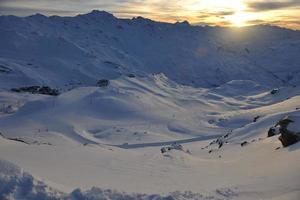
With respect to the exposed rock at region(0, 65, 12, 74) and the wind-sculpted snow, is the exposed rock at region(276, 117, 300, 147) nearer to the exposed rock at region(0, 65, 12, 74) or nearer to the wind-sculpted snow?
the wind-sculpted snow

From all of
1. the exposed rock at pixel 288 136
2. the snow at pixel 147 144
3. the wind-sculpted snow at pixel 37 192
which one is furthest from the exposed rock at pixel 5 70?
the wind-sculpted snow at pixel 37 192

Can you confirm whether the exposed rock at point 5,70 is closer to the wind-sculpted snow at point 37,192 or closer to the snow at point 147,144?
the snow at point 147,144

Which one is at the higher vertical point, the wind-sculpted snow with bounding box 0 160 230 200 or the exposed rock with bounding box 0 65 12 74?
the exposed rock with bounding box 0 65 12 74

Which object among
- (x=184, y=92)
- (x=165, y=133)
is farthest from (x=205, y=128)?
(x=184, y=92)

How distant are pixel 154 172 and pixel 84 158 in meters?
2.27

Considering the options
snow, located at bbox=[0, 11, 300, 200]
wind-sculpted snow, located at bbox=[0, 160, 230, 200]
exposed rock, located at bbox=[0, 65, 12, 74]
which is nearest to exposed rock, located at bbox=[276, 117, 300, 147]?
snow, located at bbox=[0, 11, 300, 200]

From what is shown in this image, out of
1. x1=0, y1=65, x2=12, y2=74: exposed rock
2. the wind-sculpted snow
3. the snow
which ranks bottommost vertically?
the wind-sculpted snow

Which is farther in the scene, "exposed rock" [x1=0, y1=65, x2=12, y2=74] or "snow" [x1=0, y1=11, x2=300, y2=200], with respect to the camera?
"exposed rock" [x1=0, y1=65, x2=12, y2=74]

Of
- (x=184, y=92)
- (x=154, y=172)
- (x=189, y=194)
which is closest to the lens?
(x=189, y=194)

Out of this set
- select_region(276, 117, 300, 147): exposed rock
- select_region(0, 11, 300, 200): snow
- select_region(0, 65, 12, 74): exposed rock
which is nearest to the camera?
select_region(0, 11, 300, 200): snow

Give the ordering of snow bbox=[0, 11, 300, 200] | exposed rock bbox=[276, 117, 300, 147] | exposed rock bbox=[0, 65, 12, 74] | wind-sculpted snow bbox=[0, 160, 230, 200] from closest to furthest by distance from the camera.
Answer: wind-sculpted snow bbox=[0, 160, 230, 200] → snow bbox=[0, 11, 300, 200] → exposed rock bbox=[276, 117, 300, 147] → exposed rock bbox=[0, 65, 12, 74]

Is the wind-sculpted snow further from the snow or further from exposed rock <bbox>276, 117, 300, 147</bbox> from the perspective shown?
exposed rock <bbox>276, 117, 300, 147</bbox>

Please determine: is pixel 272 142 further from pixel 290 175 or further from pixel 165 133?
pixel 165 133

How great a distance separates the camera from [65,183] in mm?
9422
